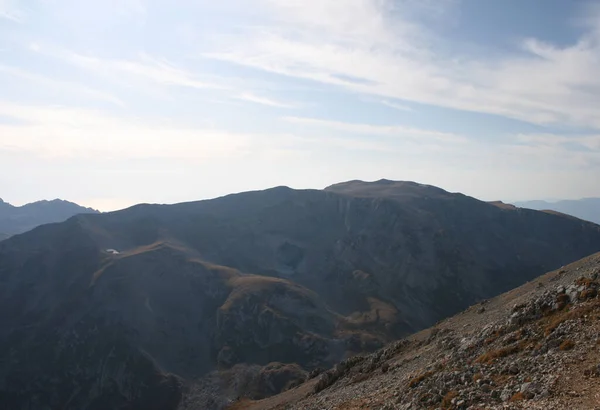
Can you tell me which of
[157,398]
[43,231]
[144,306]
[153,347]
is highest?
[43,231]

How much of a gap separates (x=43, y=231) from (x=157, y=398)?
11059cm

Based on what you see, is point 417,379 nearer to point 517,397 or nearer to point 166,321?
point 517,397

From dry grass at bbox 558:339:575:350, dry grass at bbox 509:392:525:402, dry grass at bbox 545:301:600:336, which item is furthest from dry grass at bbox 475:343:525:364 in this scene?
dry grass at bbox 509:392:525:402

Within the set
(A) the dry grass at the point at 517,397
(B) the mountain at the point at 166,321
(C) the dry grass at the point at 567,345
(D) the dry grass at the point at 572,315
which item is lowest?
(B) the mountain at the point at 166,321

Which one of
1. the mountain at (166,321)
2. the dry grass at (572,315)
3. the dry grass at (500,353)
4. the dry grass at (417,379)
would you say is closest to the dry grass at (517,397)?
the dry grass at (500,353)

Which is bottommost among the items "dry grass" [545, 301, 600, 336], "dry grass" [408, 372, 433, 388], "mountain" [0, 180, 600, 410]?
Result: "mountain" [0, 180, 600, 410]

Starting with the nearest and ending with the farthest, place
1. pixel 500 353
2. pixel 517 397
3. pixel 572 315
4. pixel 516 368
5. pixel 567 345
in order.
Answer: pixel 517 397, pixel 516 368, pixel 567 345, pixel 572 315, pixel 500 353

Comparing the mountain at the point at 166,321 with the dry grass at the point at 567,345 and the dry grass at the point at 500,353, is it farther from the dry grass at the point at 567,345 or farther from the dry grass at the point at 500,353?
the dry grass at the point at 567,345

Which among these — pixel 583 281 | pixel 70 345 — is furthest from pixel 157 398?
pixel 583 281

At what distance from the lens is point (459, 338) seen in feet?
160

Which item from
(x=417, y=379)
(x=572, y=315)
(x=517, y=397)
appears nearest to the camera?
(x=517, y=397)

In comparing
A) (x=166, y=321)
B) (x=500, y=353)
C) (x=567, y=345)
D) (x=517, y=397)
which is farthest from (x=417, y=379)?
(x=166, y=321)

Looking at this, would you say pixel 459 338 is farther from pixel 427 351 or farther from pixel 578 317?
pixel 578 317

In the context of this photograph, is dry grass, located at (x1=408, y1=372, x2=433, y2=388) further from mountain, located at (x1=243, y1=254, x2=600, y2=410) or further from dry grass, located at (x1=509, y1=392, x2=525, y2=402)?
dry grass, located at (x1=509, y1=392, x2=525, y2=402)
